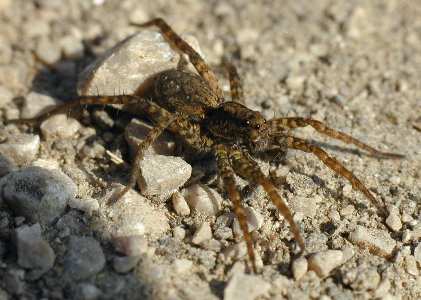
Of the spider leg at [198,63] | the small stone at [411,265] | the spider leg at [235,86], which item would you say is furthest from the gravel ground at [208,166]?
the spider leg at [198,63]

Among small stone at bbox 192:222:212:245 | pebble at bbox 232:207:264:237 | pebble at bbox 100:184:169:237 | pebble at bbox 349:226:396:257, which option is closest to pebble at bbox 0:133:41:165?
pebble at bbox 100:184:169:237

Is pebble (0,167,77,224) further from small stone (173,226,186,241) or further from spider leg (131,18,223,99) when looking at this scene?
spider leg (131,18,223,99)

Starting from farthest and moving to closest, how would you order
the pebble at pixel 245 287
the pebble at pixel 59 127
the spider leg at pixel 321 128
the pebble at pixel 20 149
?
the pebble at pixel 59 127 < the spider leg at pixel 321 128 < the pebble at pixel 20 149 < the pebble at pixel 245 287

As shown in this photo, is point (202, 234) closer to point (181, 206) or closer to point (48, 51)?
point (181, 206)

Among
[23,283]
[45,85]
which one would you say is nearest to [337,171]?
[23,283]

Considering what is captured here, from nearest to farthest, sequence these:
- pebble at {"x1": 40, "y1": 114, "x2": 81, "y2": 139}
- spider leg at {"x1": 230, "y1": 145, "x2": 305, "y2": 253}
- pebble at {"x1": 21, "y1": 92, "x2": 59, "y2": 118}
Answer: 1. spider leg at {"x1": 230, "y1": 145, "x2": 305, "y2": 253}
2. pebble at {"x1": 40, "y1": 114, "x2": 81, "y2": 139}
3. pebble at {"x1": 21, "y1": 92, "x2": 59, "y2": 118}

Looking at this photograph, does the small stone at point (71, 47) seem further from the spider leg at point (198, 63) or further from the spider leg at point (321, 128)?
the spider leg at point (321, 128)
